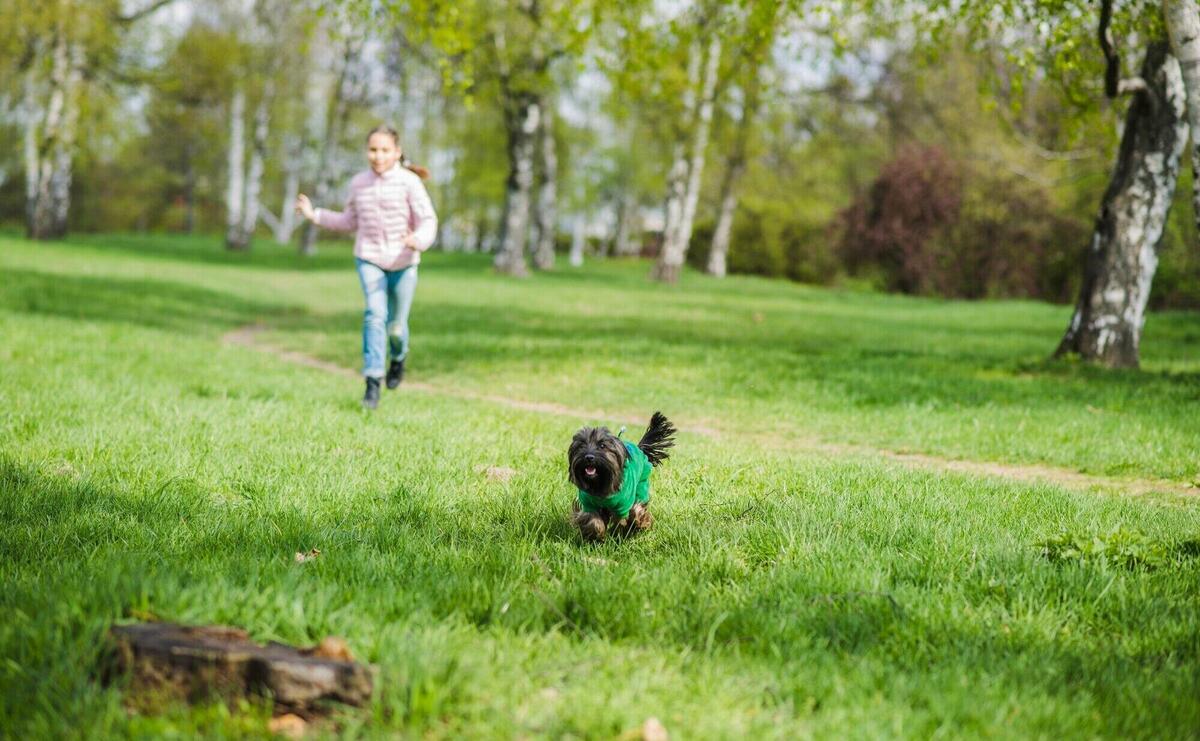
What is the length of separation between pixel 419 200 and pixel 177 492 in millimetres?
4292

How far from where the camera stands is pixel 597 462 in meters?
4.39

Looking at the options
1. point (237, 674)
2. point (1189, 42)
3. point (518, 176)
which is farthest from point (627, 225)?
point (237, 674)

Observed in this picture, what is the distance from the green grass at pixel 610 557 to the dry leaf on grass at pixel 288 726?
8cm

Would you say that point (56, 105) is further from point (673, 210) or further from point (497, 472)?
point (497, 472)

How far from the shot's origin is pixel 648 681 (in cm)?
307

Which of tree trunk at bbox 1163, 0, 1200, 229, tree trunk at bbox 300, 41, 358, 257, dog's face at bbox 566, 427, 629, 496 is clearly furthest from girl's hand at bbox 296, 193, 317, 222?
tree trunk at bbox 300, 41, 358, 257

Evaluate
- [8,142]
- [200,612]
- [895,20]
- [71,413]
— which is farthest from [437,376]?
[8,142]

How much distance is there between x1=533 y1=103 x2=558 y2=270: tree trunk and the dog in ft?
101

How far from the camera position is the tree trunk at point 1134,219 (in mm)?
12141

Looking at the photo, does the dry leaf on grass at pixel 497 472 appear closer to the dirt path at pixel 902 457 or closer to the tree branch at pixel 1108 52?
the dirt path at pixel 902 457

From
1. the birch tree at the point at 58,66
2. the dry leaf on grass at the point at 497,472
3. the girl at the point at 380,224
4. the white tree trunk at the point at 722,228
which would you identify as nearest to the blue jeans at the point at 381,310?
the girl at the point at 380,224

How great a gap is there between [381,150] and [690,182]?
87.4 feet

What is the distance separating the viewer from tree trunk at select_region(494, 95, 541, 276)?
97.0 ft

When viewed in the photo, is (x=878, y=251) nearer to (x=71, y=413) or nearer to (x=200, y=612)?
(x=71, y=413)
